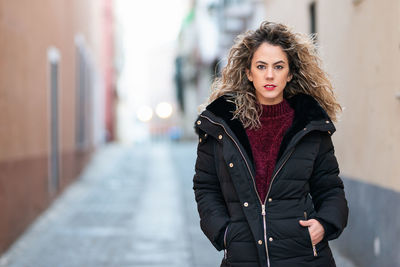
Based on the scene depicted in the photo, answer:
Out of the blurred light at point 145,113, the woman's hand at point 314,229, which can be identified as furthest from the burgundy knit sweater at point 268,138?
the blurred light at point 145,113

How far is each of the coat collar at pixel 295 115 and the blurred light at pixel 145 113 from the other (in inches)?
3337

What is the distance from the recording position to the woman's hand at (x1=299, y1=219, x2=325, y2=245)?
2959 millimetres

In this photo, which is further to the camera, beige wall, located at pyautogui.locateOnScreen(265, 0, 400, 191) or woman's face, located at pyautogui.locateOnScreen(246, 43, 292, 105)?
beige wall, located at pyautogui.locateOnScreen(265, 0, 400, 191)

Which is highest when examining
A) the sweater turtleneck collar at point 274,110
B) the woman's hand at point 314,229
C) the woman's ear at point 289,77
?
the woman's ear at point 289,77

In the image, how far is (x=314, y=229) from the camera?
9.73 feet

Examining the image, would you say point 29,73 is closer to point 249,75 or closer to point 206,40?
point 249,75

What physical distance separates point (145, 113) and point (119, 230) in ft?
264

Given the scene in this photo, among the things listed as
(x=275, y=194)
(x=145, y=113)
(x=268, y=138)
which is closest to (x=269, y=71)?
(x=268, y=138)

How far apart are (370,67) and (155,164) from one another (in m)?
16.7

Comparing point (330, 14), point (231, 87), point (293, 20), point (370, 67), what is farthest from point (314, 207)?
point (293, 20)

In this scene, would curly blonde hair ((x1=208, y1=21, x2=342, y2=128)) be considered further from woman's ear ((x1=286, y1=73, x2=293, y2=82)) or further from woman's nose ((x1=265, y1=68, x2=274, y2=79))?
woman's nose ((x1=265, y1=68, x2=274, y2=79))

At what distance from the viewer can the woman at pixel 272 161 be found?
296 cm

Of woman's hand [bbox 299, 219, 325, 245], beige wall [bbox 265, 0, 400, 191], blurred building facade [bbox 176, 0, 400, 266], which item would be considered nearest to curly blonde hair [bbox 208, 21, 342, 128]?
woman's hand [bbox 299, 219, 325, 245]

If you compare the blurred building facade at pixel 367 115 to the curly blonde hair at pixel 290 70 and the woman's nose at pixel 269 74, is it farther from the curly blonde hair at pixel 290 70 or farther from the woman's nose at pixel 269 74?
the woman's nose at pixel 269 74
